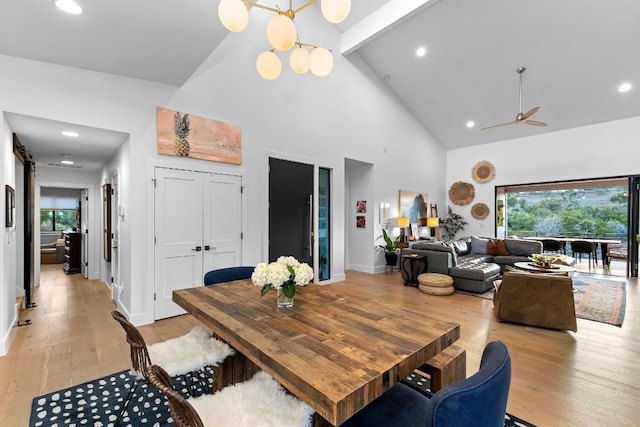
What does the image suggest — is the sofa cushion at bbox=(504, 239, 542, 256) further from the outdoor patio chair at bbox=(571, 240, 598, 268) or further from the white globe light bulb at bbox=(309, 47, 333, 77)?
the white globe light bulb at bbox=(309, 47, 333, 77)

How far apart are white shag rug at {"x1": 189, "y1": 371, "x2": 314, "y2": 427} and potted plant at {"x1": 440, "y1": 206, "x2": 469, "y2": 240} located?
8573 mm

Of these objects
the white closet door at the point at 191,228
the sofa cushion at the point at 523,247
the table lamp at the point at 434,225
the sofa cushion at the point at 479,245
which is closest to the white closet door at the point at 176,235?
the white closet door at the point at 191,228

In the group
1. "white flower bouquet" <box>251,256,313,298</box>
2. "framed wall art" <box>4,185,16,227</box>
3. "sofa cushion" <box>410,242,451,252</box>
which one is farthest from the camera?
"sofa cushion" <box>410,242,451,252</box>

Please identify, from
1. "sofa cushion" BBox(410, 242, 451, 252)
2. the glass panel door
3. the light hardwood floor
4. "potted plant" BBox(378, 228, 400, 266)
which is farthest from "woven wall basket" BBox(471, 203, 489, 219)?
the glass panel door

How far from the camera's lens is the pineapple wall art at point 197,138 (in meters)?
3.74

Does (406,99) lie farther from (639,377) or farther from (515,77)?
(639,377)

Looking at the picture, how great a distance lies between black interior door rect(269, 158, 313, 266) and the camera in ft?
16.2

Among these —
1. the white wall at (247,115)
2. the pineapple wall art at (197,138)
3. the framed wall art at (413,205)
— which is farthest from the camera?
the framed wall art at (413,205)

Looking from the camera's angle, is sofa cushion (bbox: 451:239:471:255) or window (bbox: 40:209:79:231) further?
window (bbox: 40:209:79:231)

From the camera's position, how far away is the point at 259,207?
15.4 feet

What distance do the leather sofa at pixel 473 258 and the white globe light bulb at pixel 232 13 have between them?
485 cm

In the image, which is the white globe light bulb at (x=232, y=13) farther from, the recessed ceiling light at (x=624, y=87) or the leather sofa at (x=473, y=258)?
the recessed ceiling light at (x=624, y=87)

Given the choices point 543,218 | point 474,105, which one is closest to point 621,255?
point 543,218

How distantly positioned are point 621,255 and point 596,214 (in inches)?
50.5
